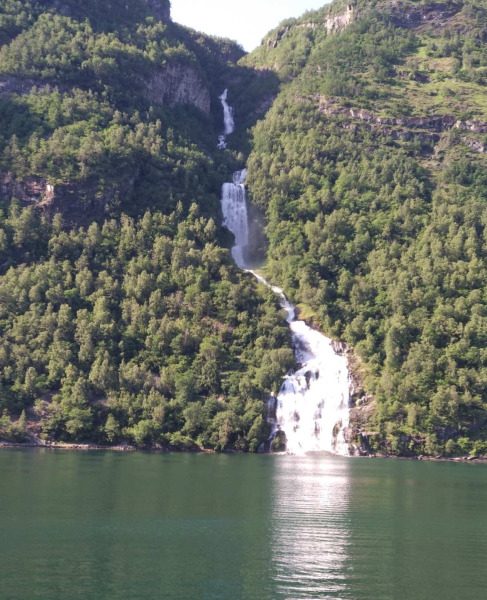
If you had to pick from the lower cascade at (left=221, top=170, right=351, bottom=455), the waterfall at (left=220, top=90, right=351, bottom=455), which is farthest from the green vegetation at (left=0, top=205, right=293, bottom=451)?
the waterfall at (left=220, top=90, right=351, bottom=455)

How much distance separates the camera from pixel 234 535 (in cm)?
6125

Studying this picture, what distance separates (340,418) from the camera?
478 ft

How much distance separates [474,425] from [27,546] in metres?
96.1

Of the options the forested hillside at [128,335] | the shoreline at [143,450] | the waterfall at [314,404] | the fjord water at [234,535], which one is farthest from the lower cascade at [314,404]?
the fjord water at [234,535]

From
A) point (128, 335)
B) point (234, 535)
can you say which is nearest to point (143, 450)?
point (128, 335)

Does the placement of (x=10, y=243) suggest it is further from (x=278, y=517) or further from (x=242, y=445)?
(x=278, y=517)

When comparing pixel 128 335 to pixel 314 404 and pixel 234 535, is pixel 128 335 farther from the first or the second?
pixel 234 535

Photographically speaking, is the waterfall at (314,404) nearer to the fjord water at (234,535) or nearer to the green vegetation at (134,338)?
the green vegetation at (134,338)

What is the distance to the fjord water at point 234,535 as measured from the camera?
48.0 m

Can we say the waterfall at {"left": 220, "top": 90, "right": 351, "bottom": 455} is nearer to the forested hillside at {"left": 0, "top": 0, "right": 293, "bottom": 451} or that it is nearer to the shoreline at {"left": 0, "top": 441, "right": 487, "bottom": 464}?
the forested hillside at {"left": 0, "top": 0, "right": 293, "bottom": 451}

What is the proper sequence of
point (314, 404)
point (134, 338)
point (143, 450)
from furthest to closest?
point (134, 338), point (314, 404), point (143, 450)

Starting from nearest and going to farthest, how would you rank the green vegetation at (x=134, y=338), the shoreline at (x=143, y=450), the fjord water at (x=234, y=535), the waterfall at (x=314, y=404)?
1. the fjord water at (x=234, y=535)
2. the shoreline at (x=143, y=450)
3. the green vegetation at (x=134, y=338)
4. the waterfall at (x=314, y=404)

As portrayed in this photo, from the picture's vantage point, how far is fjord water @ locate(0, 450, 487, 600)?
48.0 metres

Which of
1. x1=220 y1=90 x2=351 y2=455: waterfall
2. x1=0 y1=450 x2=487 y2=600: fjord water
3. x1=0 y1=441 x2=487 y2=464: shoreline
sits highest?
x1=220 y1=90 x2=351 y2=455: waterfall
